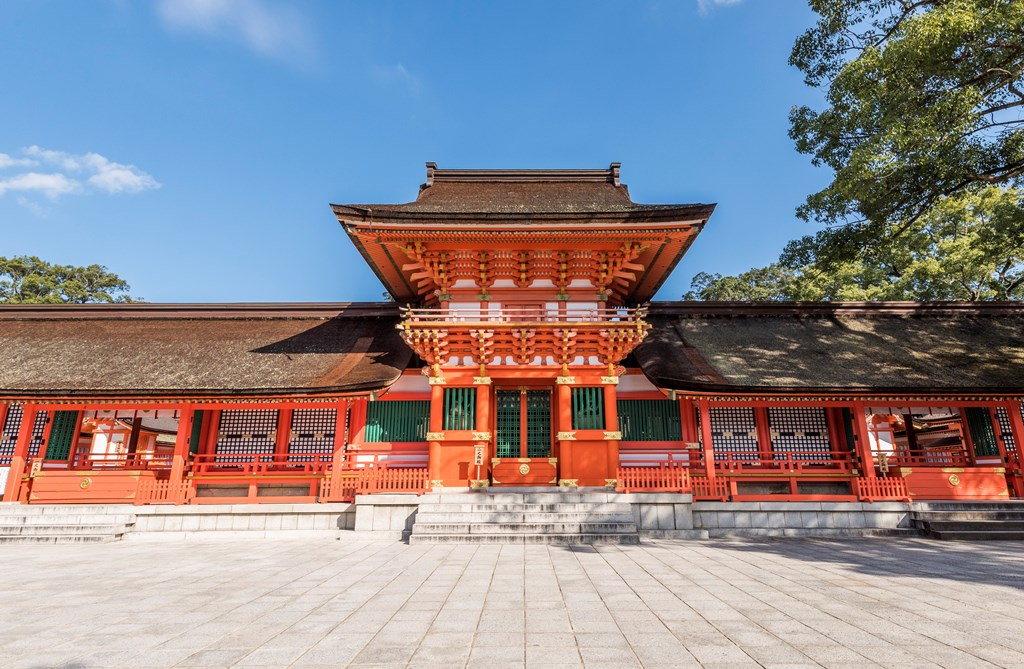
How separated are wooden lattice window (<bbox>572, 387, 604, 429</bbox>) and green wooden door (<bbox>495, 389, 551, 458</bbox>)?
97cm

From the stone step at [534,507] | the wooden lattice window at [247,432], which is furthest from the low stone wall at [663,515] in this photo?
the wooden lattice window at [247,432]

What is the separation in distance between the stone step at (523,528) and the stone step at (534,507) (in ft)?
1.53

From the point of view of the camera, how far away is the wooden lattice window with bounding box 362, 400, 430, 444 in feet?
47.4

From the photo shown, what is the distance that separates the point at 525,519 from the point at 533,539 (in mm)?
661

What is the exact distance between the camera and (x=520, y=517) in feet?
37.0

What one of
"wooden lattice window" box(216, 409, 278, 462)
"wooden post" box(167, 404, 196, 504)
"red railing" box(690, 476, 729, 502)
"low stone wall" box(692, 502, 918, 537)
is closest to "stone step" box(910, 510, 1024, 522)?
"low stone wall" box(692, 502, 918, 537)

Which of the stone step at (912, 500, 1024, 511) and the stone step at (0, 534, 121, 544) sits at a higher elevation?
the stone step at (912, 500, 1024, 511)

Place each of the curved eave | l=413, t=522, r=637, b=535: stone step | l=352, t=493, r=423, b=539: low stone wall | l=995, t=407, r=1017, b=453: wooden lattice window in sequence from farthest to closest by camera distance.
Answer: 1. l=995, t=407, r=1017, b=453: wooden lattice window
2. the curved eave
3. l=352, t=493, r=423, b=539: low stone wall
4. l=413, t=522, r=637, b=535: stone step

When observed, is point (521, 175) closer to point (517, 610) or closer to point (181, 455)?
point (181, 455)

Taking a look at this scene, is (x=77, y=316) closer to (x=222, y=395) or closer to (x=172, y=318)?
(x=172, y=318)

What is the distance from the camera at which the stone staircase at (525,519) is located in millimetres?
10656

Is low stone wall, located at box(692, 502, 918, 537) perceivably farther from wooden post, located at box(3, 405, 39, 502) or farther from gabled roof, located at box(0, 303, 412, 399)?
wooden post, located at box(3, 405, 39, 502)

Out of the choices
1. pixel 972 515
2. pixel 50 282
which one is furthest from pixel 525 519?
pixel 50 282

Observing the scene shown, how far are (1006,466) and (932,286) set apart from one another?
51.0 feet
